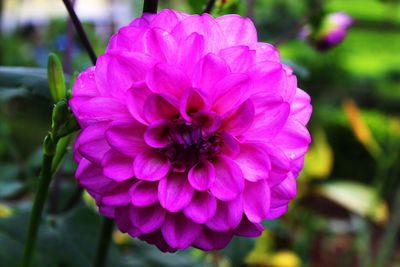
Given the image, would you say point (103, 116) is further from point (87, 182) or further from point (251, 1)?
point (251, 1)

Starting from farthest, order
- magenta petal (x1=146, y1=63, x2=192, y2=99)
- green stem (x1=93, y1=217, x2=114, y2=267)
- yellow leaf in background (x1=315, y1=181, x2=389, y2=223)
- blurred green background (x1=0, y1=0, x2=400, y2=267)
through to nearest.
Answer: yellow leaf in background (x1=315, y1=181, x2=389, y2=223), blurred green background (x1=0, y1=0, x2=400, y2=267), green stem (x1=93, y1=217, x2=114, y2=267), magenta petal (x1=146, y1=63, x2=192, y2=99)

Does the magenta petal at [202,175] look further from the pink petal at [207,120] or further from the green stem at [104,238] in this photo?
the green stem at [104,238]

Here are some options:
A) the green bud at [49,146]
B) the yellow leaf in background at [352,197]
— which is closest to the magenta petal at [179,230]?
the green bud at [49,146]

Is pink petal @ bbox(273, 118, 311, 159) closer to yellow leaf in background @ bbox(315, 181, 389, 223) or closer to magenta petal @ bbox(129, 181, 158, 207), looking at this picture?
magenta petal @ bbox(129, 181, 158, 207)

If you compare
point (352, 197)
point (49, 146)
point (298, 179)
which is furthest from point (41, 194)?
point (352, 197)

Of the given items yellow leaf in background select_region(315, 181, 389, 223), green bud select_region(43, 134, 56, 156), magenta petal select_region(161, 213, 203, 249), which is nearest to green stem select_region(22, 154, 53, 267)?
green bud select_region(43, 134, 56, 156)

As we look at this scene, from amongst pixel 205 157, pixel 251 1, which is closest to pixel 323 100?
pixel 251 1
